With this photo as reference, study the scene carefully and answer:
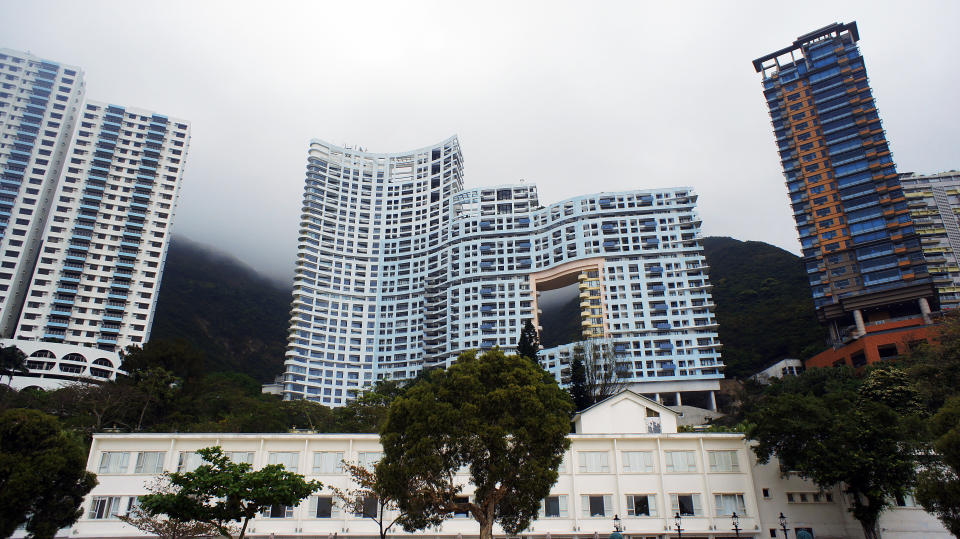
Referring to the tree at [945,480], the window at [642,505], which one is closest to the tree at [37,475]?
the window at [642,505]

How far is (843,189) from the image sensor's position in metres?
93.5

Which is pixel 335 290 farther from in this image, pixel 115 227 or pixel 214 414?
pixel 214 414

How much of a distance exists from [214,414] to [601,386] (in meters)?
49.0

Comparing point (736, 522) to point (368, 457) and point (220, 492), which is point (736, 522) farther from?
point (220, 492)

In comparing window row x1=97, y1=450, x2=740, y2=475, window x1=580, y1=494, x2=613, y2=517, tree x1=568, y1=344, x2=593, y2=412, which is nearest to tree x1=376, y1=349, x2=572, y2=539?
window x1=580, y1=494, x2=613, y2=517

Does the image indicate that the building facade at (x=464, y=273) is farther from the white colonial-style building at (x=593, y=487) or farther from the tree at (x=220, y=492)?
the tree at (x=220, y=492)

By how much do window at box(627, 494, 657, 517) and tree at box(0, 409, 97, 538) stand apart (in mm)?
30526

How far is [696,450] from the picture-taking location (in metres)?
40.0

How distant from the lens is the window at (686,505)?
38656 mm

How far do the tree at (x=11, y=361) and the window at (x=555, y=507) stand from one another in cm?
8048

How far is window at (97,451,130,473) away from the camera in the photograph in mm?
38656

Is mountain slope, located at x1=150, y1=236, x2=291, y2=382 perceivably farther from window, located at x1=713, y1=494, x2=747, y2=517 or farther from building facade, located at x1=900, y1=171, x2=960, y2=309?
building facade, located at x1=900, y1=171, x2=960, y2=309

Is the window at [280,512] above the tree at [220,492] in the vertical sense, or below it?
below

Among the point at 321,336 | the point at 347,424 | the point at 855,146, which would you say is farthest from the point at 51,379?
the point at 855,146
